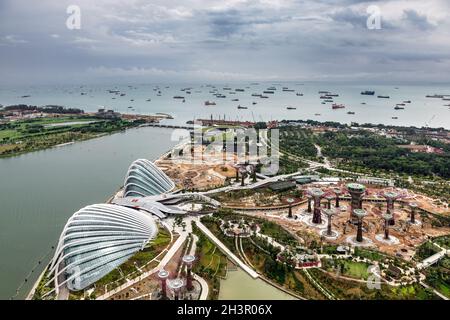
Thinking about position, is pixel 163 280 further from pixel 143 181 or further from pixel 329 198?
pixel 329 198

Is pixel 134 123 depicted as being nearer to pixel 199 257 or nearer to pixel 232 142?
pixel 232 142

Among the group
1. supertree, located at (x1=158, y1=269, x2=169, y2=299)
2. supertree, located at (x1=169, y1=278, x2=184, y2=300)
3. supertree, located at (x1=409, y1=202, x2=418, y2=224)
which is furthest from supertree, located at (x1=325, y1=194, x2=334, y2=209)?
supertree, located at (x1=158, y1=269, x2=169, y2=299)

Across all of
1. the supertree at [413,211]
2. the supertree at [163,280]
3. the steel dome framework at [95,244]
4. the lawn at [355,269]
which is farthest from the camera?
the supertree at [413,211]

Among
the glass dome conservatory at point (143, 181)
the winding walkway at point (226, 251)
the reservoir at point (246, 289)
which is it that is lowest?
the reservoir at point (246, 289)

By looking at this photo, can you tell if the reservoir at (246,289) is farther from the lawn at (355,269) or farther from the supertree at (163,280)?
the lawn at (355,269)

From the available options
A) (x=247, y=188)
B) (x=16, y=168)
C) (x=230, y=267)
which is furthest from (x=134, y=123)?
(x=230, y=267)

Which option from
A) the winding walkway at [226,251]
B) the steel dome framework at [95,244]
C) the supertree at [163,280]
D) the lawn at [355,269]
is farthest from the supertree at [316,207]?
the supertree at [163,280]
